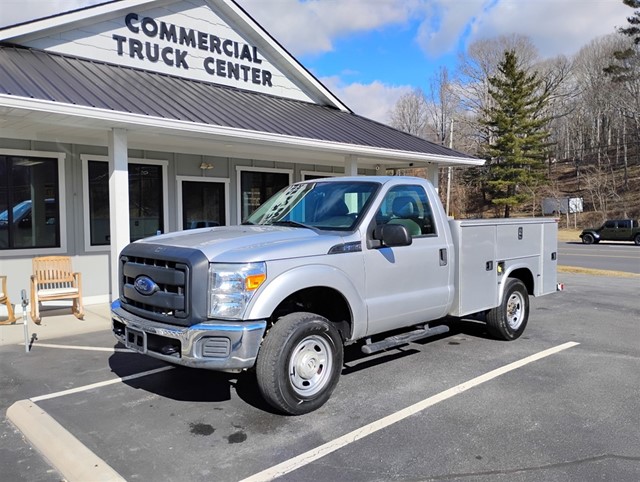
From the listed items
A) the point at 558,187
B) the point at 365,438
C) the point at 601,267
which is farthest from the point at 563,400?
the point at 558,187

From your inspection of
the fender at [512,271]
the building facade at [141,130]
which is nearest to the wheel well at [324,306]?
the fender at [512,271]

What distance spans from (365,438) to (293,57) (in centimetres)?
1059

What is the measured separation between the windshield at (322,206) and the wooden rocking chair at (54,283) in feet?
13.9

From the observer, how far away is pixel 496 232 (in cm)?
632

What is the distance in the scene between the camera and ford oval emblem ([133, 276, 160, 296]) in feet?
14.1

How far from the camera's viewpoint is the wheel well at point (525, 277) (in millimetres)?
7031

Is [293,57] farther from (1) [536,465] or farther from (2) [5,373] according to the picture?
(1) [536,465]

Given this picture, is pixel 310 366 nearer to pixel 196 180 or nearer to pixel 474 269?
pixel 474 269

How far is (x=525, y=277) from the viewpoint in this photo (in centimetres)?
716

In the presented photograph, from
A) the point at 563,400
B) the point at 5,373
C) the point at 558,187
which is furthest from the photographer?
the point at 558,187

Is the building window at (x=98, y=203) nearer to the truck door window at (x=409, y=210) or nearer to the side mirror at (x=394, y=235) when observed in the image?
the truck door window at (x=409, y=210)

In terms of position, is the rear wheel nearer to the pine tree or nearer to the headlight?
the pine tree

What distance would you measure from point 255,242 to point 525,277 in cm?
441

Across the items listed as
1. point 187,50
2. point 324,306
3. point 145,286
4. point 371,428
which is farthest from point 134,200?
point 371,428
